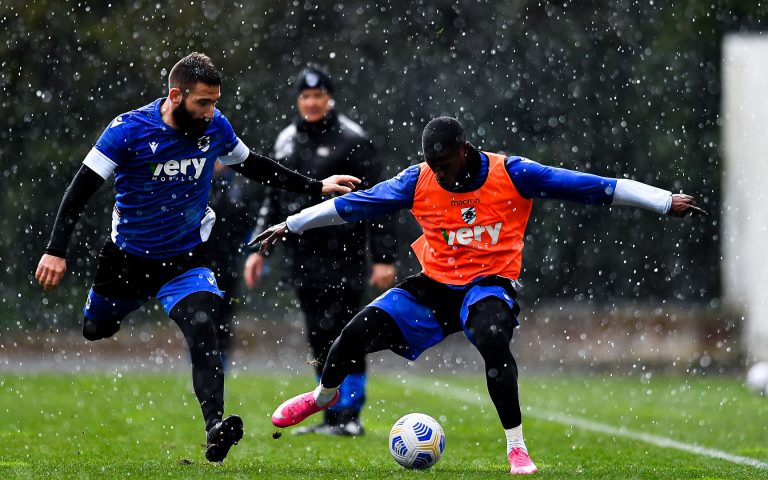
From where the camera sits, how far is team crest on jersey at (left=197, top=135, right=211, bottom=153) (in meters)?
6.86

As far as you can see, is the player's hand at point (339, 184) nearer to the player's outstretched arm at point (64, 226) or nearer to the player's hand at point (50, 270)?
the player's outstretched arm at point (64, 226)

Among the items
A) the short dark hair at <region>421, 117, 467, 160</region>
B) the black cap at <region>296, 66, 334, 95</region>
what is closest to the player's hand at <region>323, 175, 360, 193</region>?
the short dark hair at <region>421, 117, 467, 160</region>

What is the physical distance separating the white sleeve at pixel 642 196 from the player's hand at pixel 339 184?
157 cm

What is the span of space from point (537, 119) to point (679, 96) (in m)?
2.02

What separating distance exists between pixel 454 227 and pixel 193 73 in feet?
5.09

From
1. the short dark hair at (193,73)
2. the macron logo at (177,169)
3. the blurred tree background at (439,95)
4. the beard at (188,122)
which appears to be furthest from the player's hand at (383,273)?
the blurred tree background at (439,95)

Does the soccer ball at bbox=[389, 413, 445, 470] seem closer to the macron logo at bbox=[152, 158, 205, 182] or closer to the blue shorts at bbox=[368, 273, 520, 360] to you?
the blue shorts at bbox=[368, 273, 520, 360]

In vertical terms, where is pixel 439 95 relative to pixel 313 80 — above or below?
below

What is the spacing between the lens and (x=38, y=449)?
775 cm

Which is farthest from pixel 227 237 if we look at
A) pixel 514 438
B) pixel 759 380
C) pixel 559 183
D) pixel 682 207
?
pixel 759 380

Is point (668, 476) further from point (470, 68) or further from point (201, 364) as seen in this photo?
point (470, 68)

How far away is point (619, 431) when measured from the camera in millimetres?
9742

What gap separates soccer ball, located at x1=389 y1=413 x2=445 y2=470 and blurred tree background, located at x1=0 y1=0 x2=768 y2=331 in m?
9.45

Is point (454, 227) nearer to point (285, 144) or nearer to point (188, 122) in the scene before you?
point (188, 122)
